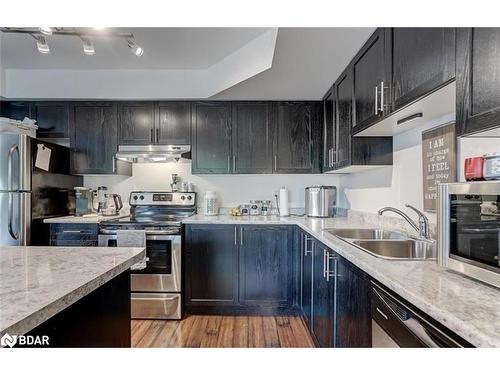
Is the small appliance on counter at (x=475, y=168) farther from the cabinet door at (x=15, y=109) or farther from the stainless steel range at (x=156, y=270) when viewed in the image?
the cabinet door at (x=15, y=109)

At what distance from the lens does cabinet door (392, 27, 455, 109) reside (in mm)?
1111

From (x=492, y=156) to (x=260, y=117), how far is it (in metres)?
2.45

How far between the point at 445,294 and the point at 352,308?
1.99 ft

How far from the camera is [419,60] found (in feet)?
4.26

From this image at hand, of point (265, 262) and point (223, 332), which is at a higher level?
point (265, 262)

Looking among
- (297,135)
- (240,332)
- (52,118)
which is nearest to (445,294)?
(240,332)

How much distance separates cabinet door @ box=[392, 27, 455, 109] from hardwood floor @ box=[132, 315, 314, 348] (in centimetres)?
189

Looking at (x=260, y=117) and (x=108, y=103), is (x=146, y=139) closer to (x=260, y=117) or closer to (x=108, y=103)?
(x=108, y=103)

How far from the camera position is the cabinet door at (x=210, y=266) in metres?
2.74

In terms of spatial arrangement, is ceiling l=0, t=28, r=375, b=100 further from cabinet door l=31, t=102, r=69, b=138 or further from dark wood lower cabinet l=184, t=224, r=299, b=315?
dark wood lower cabinet l=184, t=224, r=299, b=315

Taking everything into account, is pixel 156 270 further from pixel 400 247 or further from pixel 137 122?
pixel 400 247

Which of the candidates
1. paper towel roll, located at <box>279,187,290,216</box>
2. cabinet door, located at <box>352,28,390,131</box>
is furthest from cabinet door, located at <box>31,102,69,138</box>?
cabinet door, located at <box>352,28,390,131</box>
